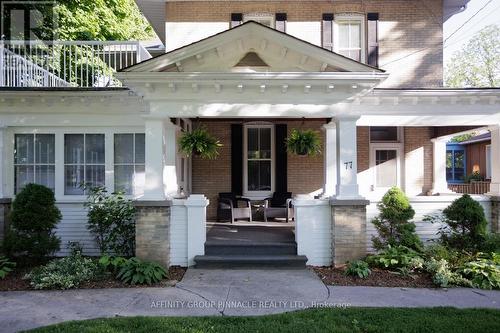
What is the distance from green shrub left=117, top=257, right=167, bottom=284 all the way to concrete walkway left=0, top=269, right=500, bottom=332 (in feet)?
0.94

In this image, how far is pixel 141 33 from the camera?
1028 inches

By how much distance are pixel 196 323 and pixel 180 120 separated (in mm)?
5930

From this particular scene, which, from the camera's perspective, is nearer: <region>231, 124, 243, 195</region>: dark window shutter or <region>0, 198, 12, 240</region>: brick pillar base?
<region>0, 198, 12, 240</region>: brick pillar base

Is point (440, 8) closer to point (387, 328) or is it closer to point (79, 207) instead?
point (387, 328)

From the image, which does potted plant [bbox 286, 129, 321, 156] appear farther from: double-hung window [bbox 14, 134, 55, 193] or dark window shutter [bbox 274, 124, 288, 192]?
double-hung window [bbox 14, 134, 55, 193]

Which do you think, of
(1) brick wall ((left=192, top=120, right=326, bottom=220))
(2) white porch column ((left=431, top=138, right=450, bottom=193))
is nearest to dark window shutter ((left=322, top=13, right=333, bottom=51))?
(1) brick wall ((left=192, top=120, right=326, bottom=220))

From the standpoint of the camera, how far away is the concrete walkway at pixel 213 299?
17.4 ft

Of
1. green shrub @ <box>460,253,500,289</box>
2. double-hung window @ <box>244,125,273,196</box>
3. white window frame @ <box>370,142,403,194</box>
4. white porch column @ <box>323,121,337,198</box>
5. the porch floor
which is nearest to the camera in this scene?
green shrub @ <box>460,253,500,289</box>

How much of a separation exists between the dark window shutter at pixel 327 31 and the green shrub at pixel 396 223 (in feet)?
17.5

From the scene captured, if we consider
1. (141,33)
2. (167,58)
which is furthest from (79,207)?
(141,33)

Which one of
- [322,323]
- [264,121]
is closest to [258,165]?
[264,121]

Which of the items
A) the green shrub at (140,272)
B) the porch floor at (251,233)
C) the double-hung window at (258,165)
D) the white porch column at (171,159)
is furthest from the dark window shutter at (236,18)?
the green shrub at (140,272)

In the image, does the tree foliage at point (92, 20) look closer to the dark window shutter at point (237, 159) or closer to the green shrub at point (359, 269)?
the dark window shutter at point (237, 159)

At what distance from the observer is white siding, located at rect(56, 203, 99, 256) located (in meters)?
9.05
